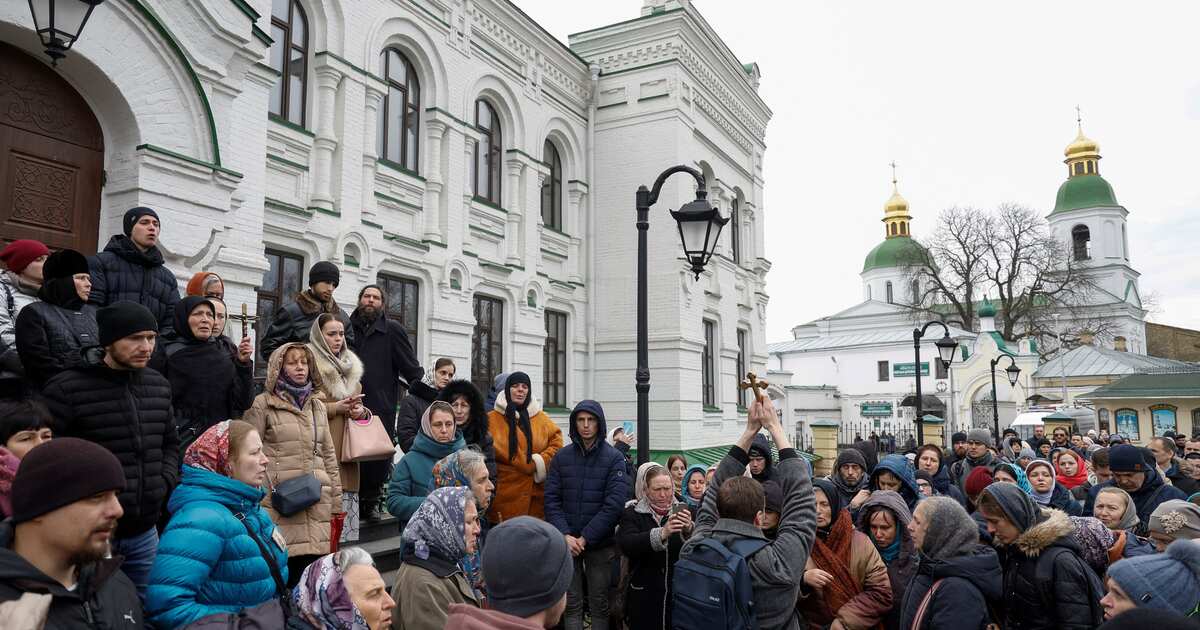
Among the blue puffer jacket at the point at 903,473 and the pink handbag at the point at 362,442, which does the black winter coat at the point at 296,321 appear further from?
the blue puffer jacket at the point at 903,473

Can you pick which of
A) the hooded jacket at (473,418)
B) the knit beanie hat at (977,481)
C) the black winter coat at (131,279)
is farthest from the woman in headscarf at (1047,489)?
the black winter coat at (131,279)

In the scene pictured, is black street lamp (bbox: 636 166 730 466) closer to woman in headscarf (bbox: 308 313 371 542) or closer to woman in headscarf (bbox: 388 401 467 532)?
woman in headscarf (bbox: 388 401 467 532)

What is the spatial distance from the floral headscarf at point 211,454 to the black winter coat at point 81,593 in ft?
2.07

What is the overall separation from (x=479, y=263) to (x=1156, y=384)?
24.1 metres

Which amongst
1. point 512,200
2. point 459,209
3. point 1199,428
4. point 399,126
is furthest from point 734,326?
point 1199,428

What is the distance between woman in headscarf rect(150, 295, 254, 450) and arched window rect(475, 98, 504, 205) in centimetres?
955

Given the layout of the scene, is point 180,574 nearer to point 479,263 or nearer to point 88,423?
point 88,423

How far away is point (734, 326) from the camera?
19.3m

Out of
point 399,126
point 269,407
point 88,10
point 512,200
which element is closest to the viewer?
point 269,407

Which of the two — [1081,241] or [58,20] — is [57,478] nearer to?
[58,20]

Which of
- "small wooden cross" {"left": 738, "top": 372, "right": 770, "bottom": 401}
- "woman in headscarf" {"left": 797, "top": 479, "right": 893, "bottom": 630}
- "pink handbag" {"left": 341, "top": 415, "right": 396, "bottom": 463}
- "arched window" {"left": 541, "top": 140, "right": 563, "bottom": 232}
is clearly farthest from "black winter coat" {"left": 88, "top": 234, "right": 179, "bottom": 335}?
"arched window" {"left": 541, "top": 140, "right": 563, "bottom": 232}

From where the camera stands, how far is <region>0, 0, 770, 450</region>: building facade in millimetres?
6574

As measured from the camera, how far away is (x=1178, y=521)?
12.3 feet

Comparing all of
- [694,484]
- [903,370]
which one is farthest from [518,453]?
[903,370]
